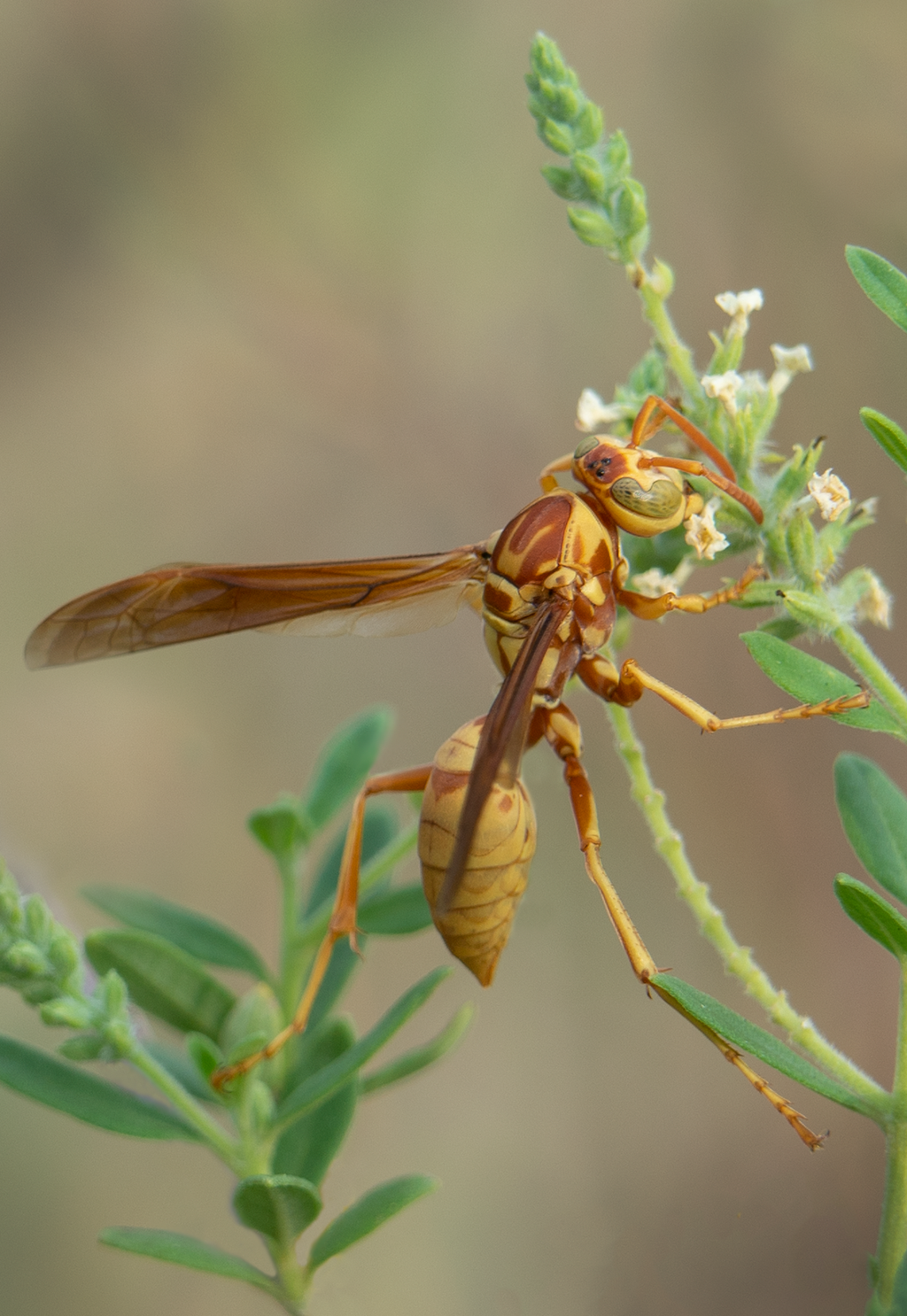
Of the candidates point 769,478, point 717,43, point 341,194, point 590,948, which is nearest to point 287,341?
point 341,194

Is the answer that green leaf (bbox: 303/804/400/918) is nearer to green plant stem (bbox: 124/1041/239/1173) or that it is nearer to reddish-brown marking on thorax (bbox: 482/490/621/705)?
reddish-brown marking on thorax (bbox: 482/490/621/705)

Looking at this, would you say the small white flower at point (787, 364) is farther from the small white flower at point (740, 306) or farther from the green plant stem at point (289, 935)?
the green plant stem at point (289, 935)

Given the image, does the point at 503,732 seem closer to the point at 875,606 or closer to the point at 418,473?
the point at 875,606

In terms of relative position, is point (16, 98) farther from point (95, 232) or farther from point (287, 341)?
point (287, 341)

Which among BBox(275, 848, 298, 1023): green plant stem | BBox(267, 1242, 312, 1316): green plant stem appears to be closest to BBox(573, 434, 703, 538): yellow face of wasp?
BBox(275, 848, 298, 1023): green plant stem

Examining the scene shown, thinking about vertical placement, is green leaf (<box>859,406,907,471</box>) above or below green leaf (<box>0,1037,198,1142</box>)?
above
